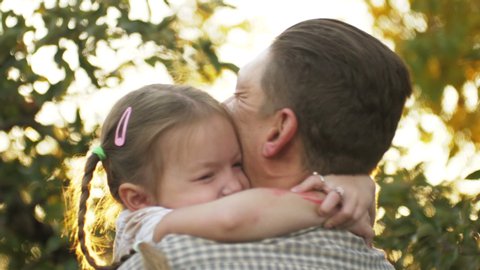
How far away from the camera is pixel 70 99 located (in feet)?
16.0

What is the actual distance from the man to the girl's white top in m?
0.26

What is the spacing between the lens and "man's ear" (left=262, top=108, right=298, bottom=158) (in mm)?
2893

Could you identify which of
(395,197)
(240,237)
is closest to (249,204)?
(240,237)

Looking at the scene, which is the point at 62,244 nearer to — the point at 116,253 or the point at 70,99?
the point at 70,99

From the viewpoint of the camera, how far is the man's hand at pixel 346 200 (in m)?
2.79

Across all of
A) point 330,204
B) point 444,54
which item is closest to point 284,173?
point 330,204

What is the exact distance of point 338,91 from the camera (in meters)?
2.86

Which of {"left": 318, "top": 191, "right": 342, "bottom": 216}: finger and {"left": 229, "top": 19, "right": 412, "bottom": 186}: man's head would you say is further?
{"left": 229, "top": 19, "right": 412, "bottom": 186}: man's head

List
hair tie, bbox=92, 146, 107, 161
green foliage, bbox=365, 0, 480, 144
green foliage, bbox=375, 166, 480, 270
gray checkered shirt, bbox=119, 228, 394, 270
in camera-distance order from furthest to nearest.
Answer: green foliage, bbox=365, 0, 480, 144
green foliage, bbox=375, 166, 480, 270
hair tie, bbox=92, 146, 107, 161
gray checkered shirt, bbox=119, 228, 394, 270

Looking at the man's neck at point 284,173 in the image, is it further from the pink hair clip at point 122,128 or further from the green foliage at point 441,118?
the green foliage at point 441,118

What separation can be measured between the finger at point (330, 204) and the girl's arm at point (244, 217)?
0.05 ft

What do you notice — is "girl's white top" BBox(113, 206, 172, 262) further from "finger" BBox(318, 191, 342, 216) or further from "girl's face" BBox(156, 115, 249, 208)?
"finger" BBox(318, 191, 342, 216)

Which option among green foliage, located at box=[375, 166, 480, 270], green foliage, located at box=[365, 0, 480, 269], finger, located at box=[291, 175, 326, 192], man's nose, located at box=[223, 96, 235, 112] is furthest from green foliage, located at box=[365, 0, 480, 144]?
finger, located at box=[291, 175, 326, 192]

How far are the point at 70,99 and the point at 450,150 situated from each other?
1861mm
